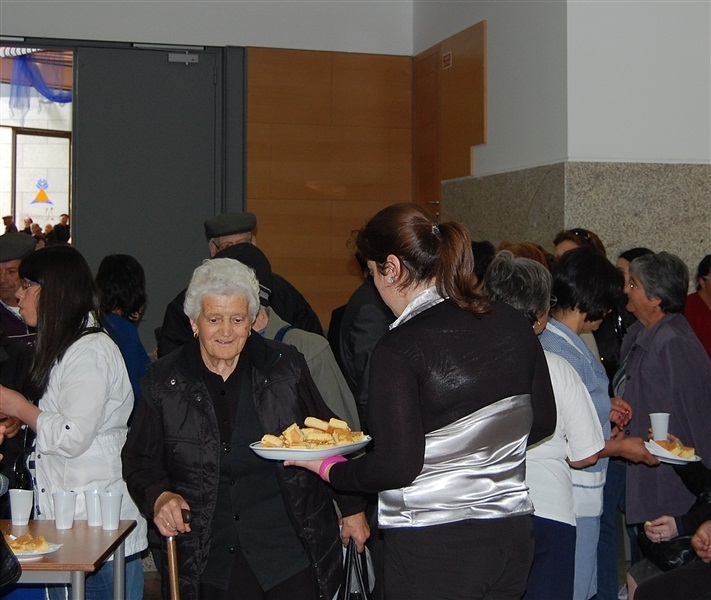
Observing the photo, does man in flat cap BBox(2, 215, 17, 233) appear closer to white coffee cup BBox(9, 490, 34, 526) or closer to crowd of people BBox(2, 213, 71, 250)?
crowd of people BBox(2, 213, 71, 250)

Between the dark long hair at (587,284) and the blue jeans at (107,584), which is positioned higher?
the dark long hair at (587,284)

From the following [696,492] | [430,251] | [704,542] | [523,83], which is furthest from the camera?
[523,83]

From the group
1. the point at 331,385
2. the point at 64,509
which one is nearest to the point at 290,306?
the point at 331,385

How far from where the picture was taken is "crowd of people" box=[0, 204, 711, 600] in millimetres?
2211

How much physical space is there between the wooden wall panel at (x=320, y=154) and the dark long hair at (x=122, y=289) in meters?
3.58

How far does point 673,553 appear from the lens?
341cm

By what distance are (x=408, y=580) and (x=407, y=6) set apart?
7.43 m

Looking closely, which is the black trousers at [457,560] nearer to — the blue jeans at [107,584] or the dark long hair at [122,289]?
the blue jeans at [107,584]

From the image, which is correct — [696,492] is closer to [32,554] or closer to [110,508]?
[110,508]

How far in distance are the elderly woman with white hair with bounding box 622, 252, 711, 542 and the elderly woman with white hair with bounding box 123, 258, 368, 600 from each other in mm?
1781

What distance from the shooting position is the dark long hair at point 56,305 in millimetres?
3102

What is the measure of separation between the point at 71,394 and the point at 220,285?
632 mm

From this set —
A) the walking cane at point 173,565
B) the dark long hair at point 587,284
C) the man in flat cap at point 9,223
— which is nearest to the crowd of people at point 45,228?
the man in flat cap at point 9,223

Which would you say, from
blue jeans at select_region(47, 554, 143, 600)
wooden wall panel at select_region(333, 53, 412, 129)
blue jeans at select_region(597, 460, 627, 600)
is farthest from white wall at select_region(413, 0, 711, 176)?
blue jeans at select_region(47, 554, 143, 600)
